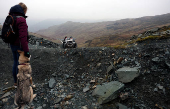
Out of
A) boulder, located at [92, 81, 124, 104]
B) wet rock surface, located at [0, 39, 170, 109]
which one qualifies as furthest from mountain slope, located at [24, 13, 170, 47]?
boulder, located at [92, 81, 124, 104]

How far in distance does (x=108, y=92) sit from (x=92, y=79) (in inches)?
68.3

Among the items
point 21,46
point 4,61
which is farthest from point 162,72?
point 4,61

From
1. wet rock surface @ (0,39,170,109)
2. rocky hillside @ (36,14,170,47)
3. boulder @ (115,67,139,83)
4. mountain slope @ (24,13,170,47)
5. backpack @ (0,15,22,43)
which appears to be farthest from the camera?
mountain slope @ (24,13,170,47)

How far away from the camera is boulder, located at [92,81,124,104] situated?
4184 mm

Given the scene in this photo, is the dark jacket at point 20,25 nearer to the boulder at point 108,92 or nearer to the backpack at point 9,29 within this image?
the backpack at point 9,29

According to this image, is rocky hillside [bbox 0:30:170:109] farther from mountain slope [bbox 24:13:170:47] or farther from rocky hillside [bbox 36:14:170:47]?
mountain slope [bbox 24:13:170:47]

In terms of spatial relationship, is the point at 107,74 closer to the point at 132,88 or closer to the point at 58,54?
the point at 132,88

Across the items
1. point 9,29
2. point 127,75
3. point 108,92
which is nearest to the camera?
point 9,29

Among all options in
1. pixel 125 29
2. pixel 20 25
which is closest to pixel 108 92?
pixel 20 25

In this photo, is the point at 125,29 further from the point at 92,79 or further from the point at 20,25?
the point at 20,25

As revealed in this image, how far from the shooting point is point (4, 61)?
8836 mm

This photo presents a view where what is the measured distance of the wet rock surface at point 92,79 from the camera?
4.09 metres

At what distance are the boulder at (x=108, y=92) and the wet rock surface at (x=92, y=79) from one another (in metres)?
0.14

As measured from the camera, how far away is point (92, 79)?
5.99m
